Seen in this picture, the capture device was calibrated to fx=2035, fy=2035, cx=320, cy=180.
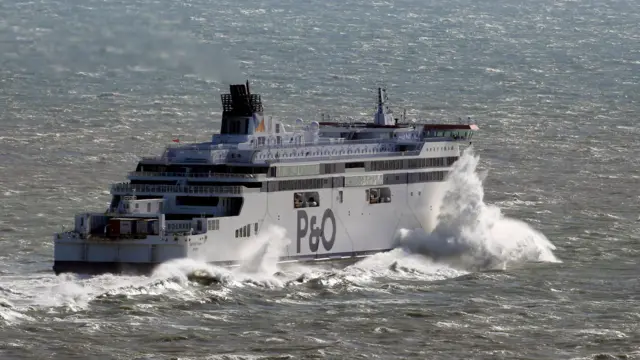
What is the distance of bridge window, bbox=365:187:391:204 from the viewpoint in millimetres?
88062

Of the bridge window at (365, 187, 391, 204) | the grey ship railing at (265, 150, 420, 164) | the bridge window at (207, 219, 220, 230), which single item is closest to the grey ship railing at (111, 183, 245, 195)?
the bridge window at (207, 219, 220, 230)

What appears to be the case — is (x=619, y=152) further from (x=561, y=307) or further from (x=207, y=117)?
(x=561, y=307)

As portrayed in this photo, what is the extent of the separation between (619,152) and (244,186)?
140 ft

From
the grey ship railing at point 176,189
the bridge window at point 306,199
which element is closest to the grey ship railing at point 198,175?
the grey ship railing at point 176,189

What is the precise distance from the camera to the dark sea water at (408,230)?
6812 cm

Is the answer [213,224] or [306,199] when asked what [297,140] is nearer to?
[306,199]

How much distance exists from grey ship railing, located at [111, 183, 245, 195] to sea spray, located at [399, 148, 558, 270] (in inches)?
441

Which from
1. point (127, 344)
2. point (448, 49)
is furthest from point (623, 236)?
point (448, 49)

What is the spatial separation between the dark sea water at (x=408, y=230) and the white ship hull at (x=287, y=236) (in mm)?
923

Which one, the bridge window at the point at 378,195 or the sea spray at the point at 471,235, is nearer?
the sea spray at the point at 471,235

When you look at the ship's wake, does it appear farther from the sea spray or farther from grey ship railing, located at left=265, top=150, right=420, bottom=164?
grey ship railing, located at left=265, top=150, right=420, bottom=164

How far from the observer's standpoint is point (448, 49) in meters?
166

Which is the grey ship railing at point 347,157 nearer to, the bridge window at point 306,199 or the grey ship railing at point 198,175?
the bridge window at point 306,199

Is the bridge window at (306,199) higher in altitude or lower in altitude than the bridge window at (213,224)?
higher
